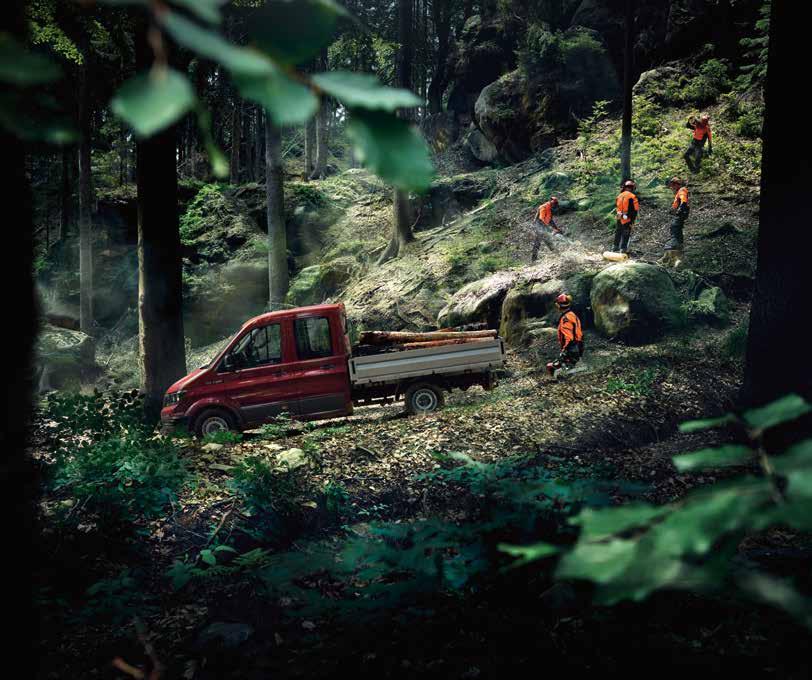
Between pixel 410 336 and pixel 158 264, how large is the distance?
453 centimetres

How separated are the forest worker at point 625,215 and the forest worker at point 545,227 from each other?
1932mm

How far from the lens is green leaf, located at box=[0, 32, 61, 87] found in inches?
30.5

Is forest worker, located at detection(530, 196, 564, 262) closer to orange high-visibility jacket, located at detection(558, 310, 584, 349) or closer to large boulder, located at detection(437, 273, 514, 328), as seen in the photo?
large boulder, located at detection(437, 273, 514, 328)

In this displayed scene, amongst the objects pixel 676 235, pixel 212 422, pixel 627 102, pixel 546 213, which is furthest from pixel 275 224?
pixel 676 235

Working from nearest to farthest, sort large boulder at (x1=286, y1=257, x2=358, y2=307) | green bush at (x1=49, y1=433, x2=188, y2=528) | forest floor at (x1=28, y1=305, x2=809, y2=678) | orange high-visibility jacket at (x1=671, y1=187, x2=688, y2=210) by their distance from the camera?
forest floor at (x1=28, y1=305, x2=809, y2=678) → green bush at (x1=49, y1=433, x2=188, y2=528) → orange high-visibility jacket at (x1=671, y1=187, x2=688, y2=210) → large boulder at (x1=286, y1=257, x2=358, y2=307)

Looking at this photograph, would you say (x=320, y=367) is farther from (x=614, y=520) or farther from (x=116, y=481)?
(x=614, y=520)

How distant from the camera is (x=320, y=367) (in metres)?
9.62

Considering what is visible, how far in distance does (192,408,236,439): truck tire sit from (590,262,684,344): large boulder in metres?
7.61

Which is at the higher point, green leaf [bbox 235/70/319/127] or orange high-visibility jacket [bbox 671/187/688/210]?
orange high-visibility jacket [bbox 671/187/688/210]

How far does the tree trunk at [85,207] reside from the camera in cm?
2012

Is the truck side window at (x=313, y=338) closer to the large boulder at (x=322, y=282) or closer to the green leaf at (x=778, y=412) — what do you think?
the green leaf at (x=778, y=412)

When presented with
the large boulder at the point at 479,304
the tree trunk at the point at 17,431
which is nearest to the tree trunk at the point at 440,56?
the large boulder at the point at 479,304

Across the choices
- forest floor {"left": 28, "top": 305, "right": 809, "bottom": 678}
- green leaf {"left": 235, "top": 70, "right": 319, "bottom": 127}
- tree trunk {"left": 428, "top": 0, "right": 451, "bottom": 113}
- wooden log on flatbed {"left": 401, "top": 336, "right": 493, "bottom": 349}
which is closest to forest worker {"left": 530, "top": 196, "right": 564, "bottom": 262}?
wooden log on flatbed {"left": 401, "top": 336, "right": 493, "bottom": 349}

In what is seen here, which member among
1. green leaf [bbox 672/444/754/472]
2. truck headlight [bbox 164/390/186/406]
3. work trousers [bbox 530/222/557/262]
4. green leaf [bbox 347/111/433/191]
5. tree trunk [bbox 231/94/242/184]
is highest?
tree trunk [bbox 231/94/242/184]
